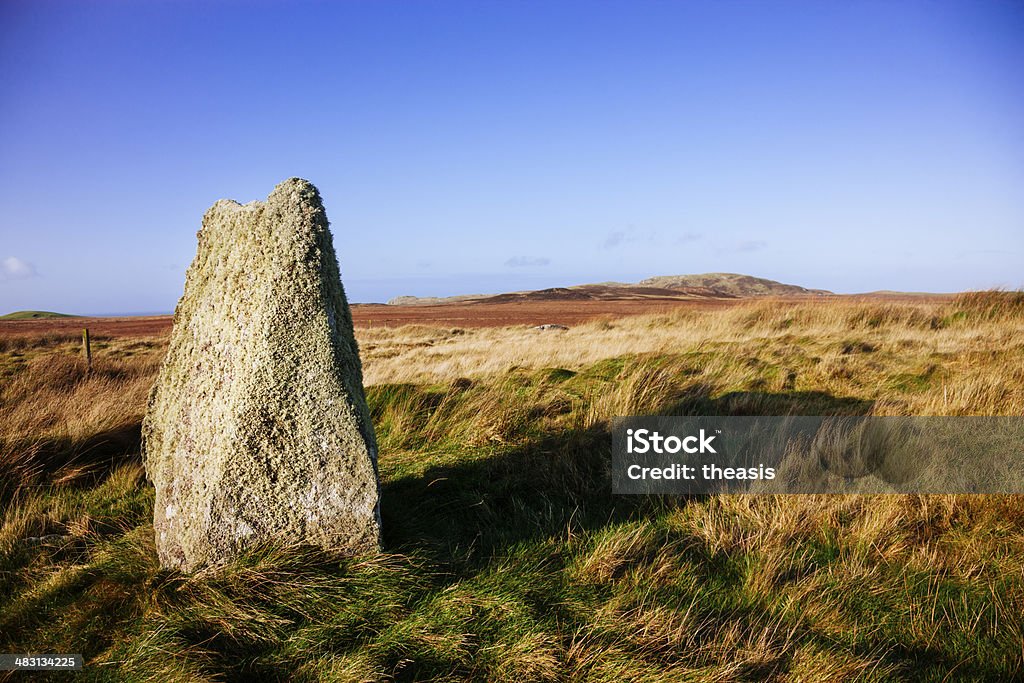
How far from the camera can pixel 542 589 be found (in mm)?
3164

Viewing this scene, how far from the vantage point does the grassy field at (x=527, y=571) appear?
2678mm

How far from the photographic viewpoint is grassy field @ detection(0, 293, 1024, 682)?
268 cm

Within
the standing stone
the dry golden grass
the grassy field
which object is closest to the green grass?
the grassy field

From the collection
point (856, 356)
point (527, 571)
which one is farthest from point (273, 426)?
point (856, 356)

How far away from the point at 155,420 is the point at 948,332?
1366 cm

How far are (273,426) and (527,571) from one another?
169cm

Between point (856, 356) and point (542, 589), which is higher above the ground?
point (856, 356)

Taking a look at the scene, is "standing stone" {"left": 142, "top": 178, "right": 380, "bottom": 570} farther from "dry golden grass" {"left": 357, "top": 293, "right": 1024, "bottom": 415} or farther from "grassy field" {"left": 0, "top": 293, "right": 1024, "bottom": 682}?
"dry golden grass" {"left": 357, "top": 293, "right": 1024, "bottom": 415}

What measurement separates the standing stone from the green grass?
0.61 feet

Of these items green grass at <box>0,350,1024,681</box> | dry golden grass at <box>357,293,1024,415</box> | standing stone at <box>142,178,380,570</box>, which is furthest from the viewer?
dry golden grass at <box>357,293,1024,415</box>

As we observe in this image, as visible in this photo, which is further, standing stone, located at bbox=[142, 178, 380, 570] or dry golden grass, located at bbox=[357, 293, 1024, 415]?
dry golden grass, located at bbox=[357, 293, 1024, 415]

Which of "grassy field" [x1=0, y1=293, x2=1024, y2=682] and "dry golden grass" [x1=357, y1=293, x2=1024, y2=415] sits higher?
"dry golden grass" [x1=357, y1=293, x2=1024, y2=415]

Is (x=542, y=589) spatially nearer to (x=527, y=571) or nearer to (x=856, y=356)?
Answer: (x=527, y=571)

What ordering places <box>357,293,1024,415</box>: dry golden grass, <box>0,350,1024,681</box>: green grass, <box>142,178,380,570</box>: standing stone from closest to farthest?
1. <box>0,350,1024,681</box>: green grass
2. <box>142,178,380,570</box>: standing stone
3. <box>357,293,1024,415</box>: dry golden grass
